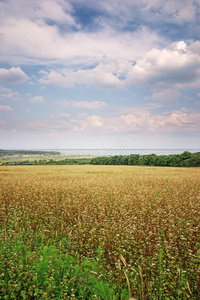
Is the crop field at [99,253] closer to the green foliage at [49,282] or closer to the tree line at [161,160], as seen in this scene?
the green foliage at [49,282]

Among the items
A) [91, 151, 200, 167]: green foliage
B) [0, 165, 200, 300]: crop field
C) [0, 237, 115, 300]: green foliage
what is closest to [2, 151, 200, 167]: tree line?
[91, 151, 200, 167]: green foliage

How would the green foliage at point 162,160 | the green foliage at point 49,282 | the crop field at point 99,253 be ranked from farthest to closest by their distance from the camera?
the green foliage at point 162,160
the crop field at point 99,253
the green foliage at point 49,282

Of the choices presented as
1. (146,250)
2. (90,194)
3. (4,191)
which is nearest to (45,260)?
(146,250)

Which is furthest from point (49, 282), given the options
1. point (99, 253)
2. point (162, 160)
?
point (162, 160)

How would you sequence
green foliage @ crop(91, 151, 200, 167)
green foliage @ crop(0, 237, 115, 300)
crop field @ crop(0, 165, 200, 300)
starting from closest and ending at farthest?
green foliage @ crop(0, 237, 115, 300)
crop field @ crop(0, 165, 200, 300)
green foliage @ crop(91, 151, 200, 167)

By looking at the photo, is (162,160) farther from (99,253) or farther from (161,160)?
(99,253)

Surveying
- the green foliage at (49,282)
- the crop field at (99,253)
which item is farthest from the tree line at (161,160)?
the green foliage at (49,282)

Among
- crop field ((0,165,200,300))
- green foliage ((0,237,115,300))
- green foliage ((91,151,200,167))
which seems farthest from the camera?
green foliage ((91,151,200,167))

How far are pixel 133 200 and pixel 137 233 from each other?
3.93m

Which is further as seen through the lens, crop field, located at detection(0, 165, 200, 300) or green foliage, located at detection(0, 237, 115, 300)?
crop field, located at detection(0, 165, 200, 300)

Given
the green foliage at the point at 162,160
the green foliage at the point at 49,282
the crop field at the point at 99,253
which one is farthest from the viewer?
the green foliage at the point at 162,160

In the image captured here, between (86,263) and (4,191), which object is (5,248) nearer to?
(86,263)

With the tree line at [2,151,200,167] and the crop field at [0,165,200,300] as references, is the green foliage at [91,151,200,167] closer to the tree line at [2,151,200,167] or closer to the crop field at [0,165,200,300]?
the tree line at [2,151,200,167]

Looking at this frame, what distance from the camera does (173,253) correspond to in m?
4.86
